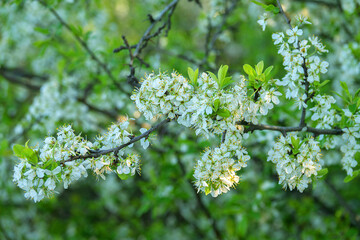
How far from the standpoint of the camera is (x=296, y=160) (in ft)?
5.61

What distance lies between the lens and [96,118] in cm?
507

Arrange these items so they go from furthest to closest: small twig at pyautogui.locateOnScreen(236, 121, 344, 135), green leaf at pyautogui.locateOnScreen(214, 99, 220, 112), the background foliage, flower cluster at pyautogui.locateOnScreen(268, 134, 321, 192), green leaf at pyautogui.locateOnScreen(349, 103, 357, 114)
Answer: the background foliage < green leaf at pyautogui.locateOnScreen(349, 103, 357, 114) < small twig at pyautogui.locateOnScreen(236, 121, 344, 135) < flower cluster at pyautogui.locateOnScreen(268, 134, 321, 192) < green leaf at pyautogui.locateOnScreen(214, 99, 220, 112)

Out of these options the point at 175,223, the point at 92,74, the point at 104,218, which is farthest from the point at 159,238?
the point at 92,74

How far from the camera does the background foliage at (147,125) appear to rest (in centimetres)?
351

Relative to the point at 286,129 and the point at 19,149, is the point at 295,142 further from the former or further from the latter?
the point at 19,149

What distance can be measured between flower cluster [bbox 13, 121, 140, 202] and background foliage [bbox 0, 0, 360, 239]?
1182 mm

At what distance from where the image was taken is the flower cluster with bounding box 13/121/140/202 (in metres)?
1.64

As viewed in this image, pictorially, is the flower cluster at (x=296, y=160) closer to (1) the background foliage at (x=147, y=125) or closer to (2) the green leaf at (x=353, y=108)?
(2) the green leaf at (x=353, y=108)

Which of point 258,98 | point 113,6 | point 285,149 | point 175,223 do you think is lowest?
point 285,149

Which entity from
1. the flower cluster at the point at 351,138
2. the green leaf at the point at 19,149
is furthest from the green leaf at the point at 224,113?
the green leaf at the point at 19,149

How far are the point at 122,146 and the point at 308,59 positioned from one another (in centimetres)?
106

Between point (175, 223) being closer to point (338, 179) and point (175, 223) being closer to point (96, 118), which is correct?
point (96, 118)

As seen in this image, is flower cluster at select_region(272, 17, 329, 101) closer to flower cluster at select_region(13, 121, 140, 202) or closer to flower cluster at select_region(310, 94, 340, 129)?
flower cluster at select_region(310, 94, 340, 129)

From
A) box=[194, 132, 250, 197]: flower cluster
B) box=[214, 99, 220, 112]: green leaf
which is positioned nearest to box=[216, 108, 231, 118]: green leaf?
box=[214, 99, 220, 112]: green leaf
